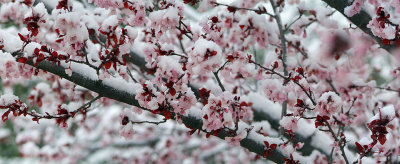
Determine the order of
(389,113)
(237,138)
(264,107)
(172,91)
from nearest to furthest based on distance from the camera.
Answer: (389,113), (172,91), (237,138), (264,107)

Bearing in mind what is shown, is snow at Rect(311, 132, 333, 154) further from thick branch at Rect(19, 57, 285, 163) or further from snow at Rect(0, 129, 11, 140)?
snow at Rect(0, 129, 11, 140)

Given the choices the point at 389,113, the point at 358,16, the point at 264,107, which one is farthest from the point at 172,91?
the point at 264,107

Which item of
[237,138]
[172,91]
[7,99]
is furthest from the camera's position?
[237,138]

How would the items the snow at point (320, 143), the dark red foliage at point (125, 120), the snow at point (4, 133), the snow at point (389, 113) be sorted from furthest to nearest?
the snow at point (4, 133)
the snow at point (320, 143)
the dark red foliage at point (125, 120)
the snow at point (389, 113)

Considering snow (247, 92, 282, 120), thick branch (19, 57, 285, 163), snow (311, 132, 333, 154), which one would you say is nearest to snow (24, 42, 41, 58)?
thick branch (19, 57, 285, 163)

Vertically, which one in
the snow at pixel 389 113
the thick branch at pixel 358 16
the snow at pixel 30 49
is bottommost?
the snow at pixel 30 49

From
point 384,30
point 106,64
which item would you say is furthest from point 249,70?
point 106,64

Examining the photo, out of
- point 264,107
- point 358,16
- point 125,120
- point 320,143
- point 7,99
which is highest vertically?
point 358,16

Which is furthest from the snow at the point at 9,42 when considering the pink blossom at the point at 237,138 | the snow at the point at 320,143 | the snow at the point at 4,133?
the snow at the point at 4,133

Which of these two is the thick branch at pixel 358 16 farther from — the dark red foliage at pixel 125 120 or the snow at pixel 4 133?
the snow at pixel 4 133

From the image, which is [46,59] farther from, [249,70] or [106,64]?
[249,70]

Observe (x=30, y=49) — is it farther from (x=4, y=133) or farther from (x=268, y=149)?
(x=4, y=133)

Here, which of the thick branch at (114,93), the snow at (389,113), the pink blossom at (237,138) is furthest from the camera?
the pink blossom at (237,138)

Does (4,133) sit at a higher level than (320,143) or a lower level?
lower
